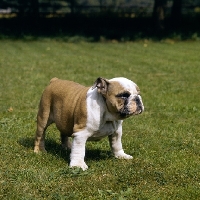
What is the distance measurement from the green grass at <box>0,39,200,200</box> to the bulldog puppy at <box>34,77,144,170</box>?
31 cm

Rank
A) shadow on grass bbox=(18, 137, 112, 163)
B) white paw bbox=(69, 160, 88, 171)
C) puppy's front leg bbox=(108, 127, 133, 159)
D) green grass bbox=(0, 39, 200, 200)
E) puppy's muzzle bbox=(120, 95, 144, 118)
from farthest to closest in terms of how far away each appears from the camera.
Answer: shadow on grass bbox=(18, 137, 112, 163) < puppy's front leg bbox=(108, 127, 133, 159) < white paw bbox=(69, 160, 88, 171) < puppy's muzzle bbox=(120, 95, 144, 118) < green grass bbox=(0, 39, 200, 200)

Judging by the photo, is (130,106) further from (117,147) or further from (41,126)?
(41,126)

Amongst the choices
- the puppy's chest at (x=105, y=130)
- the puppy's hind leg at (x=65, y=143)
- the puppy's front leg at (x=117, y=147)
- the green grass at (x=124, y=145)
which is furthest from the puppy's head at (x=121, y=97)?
the puppy's hind leg at (x=65, y=143)

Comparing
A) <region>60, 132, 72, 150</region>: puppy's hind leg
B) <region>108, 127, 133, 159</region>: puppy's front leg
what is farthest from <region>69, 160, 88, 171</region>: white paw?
<region>60, 132, 72, 150</region>: puppy's hind leg

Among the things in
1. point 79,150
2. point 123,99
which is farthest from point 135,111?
point 79,150

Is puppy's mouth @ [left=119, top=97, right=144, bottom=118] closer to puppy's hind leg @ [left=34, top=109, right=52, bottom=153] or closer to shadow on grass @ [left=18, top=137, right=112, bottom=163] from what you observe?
shadow on grass @ [left=18, top=137, right=112, bottom=163]

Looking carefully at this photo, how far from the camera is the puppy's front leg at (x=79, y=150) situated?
18.6 ft

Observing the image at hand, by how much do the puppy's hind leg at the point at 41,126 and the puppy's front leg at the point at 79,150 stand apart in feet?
2.74

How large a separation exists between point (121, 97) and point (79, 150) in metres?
0.81

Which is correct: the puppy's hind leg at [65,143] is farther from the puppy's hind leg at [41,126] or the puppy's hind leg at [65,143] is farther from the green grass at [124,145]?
the puppy's hind leg at [41,126]

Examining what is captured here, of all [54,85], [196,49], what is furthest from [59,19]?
[54,85]

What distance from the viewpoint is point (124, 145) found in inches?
272

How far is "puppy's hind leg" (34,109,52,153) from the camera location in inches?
253

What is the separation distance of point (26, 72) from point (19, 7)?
20.9m
